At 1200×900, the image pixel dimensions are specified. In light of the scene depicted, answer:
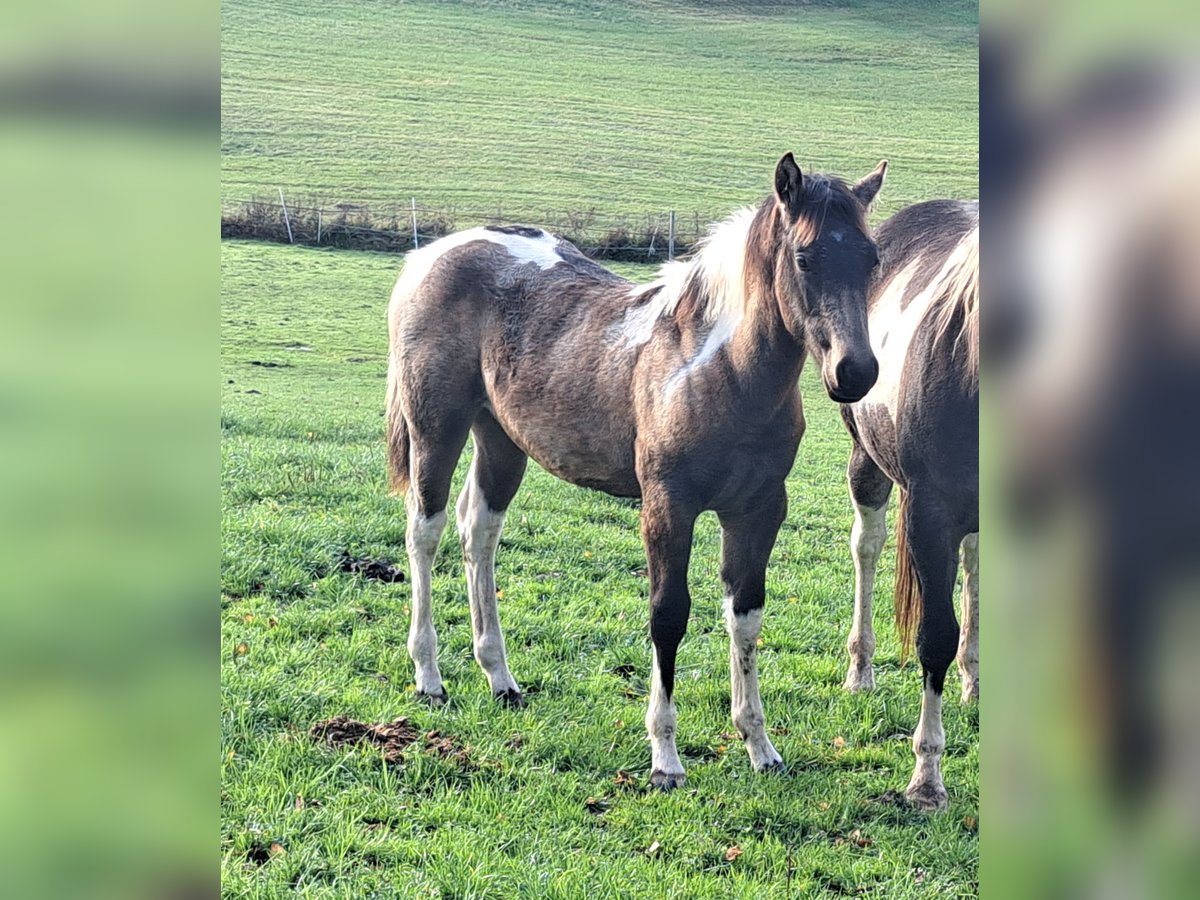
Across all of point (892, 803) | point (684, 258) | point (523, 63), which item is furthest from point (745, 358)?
point (523, 63)

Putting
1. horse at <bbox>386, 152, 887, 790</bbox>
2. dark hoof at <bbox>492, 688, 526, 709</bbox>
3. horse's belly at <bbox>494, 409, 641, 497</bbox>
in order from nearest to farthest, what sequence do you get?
1. horse at <bbox>386, 152, 887, 790</bbox>
2. horse's belly at <bbox>494, 409, 641, 497</bbox>
3. dark hoof at <bbox>492, 688, 526, 709</bbox>

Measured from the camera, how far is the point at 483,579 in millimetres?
3326

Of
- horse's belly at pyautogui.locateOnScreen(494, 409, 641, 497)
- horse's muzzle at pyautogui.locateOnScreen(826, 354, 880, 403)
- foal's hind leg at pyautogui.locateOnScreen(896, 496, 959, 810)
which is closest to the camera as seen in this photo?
horse's muzzle at pyautogui.locateOnScreen(826, 354, 880, 403)

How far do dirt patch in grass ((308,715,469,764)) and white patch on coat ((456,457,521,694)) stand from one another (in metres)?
0.36

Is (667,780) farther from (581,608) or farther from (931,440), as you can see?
(931,440)

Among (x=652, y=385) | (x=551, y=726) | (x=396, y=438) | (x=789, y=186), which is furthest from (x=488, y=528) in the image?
(x=789, y=186)

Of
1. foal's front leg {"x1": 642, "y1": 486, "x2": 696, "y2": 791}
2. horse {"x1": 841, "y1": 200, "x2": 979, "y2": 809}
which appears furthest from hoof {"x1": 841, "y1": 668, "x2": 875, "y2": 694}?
foal's front leg {"x1": 642, "y1": 486, "x2": 696, "y2": 791}

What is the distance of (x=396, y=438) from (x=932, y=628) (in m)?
1.85

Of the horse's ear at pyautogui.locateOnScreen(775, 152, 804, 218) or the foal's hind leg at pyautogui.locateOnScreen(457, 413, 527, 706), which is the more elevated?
the horse's ear at pyautogui.locateOnScreen(775, 152, 804, 218)

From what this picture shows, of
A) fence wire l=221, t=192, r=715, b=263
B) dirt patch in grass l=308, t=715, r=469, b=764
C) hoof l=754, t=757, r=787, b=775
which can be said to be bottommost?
hoof l=754, t=757, r=787, b=775

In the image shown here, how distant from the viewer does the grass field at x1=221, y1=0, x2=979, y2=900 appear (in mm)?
2469
